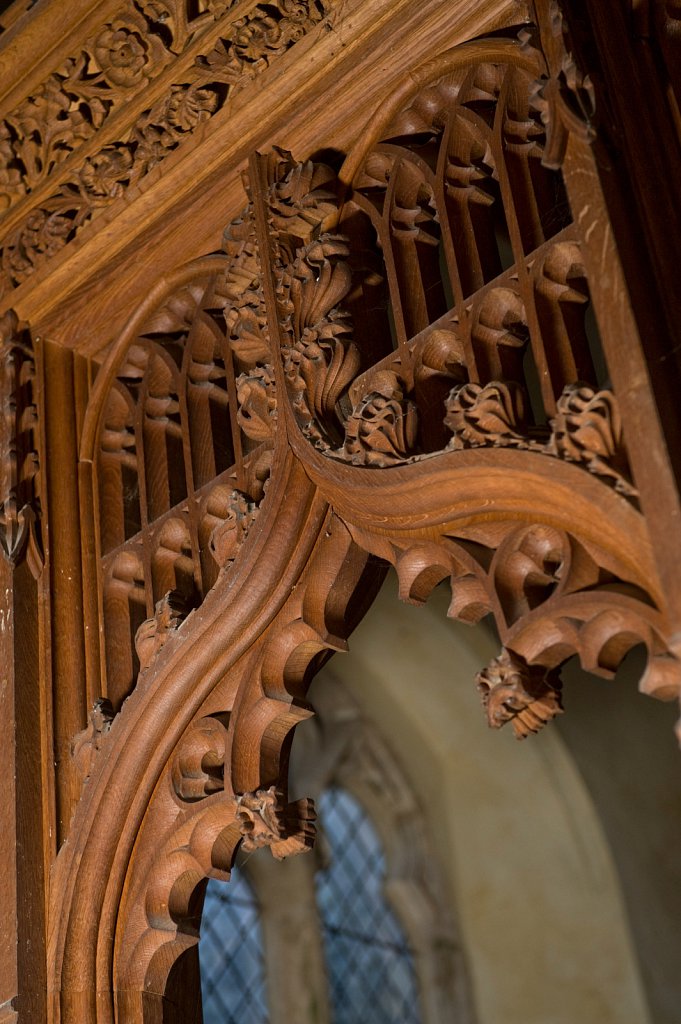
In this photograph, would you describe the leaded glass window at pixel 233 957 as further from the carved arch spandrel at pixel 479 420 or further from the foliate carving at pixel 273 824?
the carved arch spandrel at pixel 479 420

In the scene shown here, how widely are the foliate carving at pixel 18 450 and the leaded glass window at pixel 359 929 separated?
2908mm

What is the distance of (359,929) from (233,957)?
1.79 feet

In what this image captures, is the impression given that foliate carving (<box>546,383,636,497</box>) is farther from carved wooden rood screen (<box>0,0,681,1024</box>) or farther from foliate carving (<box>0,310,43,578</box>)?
foliate carving (<box>0,310,43,578</box>)

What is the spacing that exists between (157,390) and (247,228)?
460 millimetres

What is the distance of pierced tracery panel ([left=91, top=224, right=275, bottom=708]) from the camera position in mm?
3148

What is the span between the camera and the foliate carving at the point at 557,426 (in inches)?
91.2

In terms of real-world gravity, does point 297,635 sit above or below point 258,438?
below

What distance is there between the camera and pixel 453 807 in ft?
20.2

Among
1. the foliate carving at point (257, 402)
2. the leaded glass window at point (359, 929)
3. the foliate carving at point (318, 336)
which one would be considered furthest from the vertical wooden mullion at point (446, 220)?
the leaded glass window at point (359, 929)

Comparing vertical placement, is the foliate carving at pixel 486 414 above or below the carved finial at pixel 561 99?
below

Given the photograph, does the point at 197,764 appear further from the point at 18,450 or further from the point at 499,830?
the point at 499,830

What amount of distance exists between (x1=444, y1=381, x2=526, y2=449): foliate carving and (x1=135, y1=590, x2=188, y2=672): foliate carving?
813mm

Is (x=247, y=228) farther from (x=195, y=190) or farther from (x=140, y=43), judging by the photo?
(x=140, y=43)

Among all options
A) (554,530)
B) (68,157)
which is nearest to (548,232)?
(554,530)
